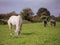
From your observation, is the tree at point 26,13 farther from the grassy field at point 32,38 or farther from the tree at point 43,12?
the grassy field at point 32,38

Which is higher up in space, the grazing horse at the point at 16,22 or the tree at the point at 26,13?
the tree at the point at 26,13

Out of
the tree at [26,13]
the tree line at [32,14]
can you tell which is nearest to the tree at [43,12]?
the tree line at [32,14]

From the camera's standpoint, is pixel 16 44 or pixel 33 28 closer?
pixel 16 44

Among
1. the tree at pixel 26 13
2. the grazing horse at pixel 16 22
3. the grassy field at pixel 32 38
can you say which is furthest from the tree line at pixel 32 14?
the grassy field at pixel 32 38

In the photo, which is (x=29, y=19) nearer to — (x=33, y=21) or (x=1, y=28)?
(x=33, y=21)

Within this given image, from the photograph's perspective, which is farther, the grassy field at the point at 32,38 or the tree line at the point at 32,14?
the tree line at the point at 32,14

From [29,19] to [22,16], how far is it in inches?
19.2

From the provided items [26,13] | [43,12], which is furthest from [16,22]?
[43,12]

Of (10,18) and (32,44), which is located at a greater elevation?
(10,18)

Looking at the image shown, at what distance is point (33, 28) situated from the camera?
721 centimetres

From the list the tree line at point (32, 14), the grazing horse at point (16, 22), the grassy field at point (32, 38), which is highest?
the tree line at point (32, 14)

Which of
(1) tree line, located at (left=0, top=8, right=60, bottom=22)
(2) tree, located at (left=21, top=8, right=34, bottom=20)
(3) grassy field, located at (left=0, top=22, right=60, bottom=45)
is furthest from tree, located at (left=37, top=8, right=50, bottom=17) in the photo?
(3) grassy field, located at (left=0, top=22, right=60, bottom=45)

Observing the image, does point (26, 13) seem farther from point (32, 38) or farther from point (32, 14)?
point (32, 38)

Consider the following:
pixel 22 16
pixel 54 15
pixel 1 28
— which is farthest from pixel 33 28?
pixel 54 15
